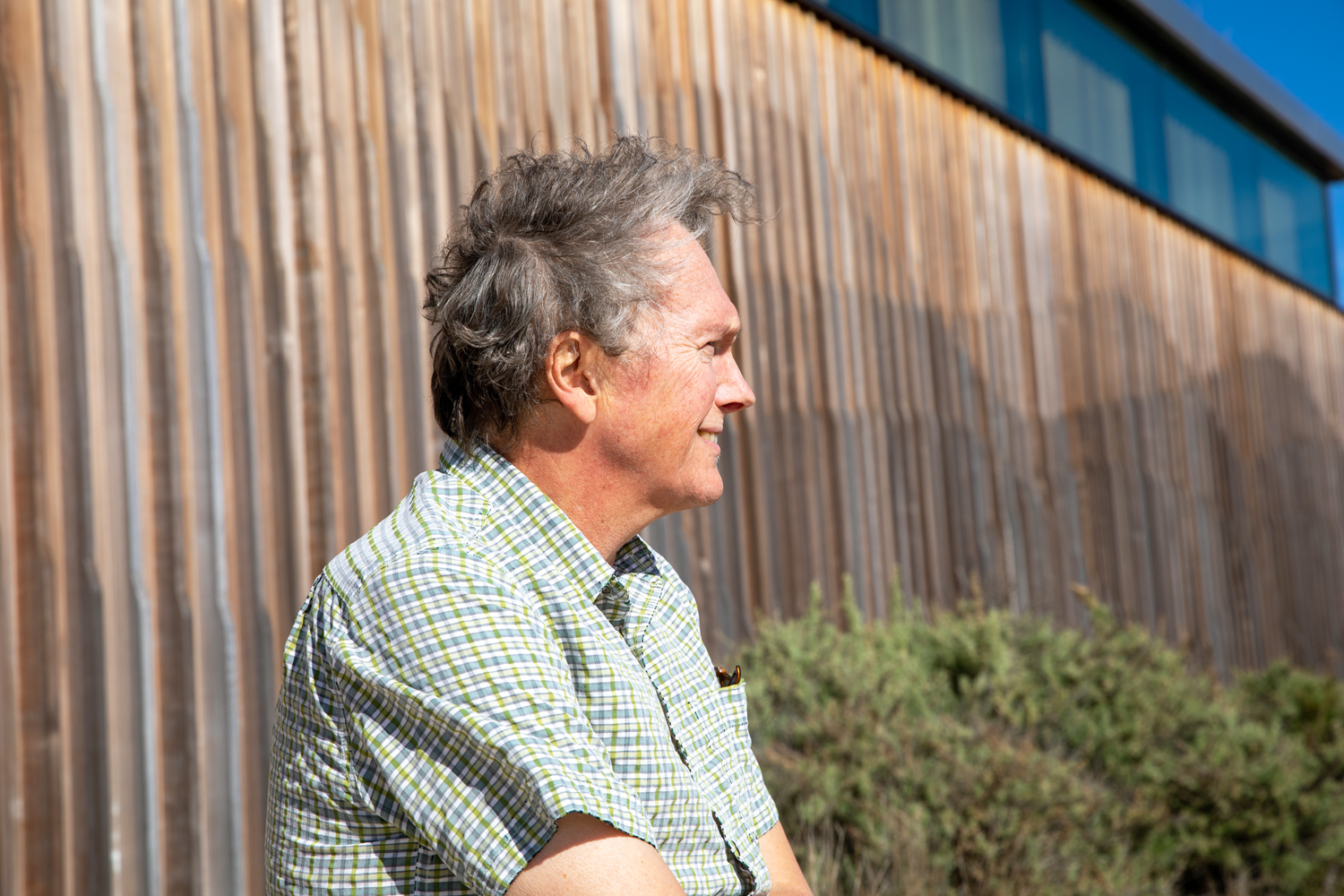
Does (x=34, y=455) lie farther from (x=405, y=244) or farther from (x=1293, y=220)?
(x=1293, y=220)

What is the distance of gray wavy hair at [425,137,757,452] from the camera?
1.38 meters

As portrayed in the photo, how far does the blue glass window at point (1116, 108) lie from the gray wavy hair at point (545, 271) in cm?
434

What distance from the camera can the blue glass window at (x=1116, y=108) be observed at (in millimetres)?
6090

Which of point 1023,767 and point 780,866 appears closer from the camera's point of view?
point 780,866

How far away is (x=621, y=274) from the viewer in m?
1.38

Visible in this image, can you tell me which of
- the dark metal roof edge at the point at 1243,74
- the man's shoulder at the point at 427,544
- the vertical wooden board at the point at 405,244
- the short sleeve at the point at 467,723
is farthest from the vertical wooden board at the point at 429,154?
the dark metal roof edge at the point at 1243,74

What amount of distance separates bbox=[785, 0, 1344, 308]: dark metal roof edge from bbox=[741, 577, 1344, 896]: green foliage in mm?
2546

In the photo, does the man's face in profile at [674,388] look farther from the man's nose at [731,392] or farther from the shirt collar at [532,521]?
the shirt collar at [532,521]

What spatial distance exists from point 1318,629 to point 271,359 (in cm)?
891

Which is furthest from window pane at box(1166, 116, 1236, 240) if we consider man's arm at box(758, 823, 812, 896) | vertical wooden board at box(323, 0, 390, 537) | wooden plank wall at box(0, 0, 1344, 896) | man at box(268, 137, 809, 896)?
man's arm at box(758, 823, 812, 896)

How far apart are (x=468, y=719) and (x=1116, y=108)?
7.58 m

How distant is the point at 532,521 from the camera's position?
1280 mm

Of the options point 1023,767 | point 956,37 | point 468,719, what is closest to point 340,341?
point 1023,767

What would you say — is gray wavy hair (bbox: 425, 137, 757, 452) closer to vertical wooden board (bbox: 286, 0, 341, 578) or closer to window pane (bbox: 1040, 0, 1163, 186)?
vertical wooden board (bbox: 286, 0, 341, 578)
